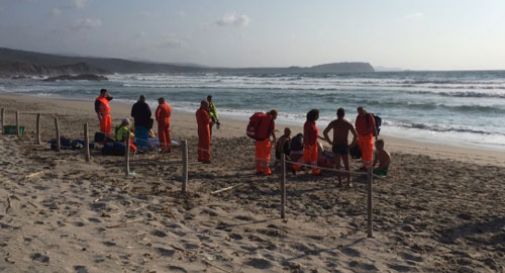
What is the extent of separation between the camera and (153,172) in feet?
34.1

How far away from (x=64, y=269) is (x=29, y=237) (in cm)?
114

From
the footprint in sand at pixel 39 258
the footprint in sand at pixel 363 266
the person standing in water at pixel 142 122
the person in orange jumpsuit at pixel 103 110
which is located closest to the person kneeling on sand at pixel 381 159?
the footprint in sand at pixel 363 266

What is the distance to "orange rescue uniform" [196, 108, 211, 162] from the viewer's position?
11.4 m

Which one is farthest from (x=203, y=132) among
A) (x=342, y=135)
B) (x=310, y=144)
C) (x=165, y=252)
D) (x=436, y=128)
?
(x=436, y=128)

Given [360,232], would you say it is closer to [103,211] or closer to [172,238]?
[172,238]

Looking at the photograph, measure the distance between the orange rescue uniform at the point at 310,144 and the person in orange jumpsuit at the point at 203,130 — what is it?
7.90ft

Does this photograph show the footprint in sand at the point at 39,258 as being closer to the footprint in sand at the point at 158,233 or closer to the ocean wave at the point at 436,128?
the footprint in sand at the point at 158,233

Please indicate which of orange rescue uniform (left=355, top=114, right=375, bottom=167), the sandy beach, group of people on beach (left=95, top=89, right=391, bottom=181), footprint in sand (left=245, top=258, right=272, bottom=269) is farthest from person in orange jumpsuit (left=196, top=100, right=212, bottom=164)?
footprint in sand (left=245, top=258, right=272, bottom=269)

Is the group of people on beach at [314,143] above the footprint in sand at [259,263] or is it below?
above

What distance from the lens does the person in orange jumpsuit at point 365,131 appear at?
962cm

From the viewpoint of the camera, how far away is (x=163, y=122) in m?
12.5

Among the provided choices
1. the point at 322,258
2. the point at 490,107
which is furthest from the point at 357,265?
the point at 490,107

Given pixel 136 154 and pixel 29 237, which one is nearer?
pixel 29 237

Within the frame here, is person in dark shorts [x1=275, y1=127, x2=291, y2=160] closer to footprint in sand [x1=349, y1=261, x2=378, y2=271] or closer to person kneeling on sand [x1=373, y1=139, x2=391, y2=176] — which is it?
person kneeling on sand [x1=373, y1=139, x2=391, y2=176]
